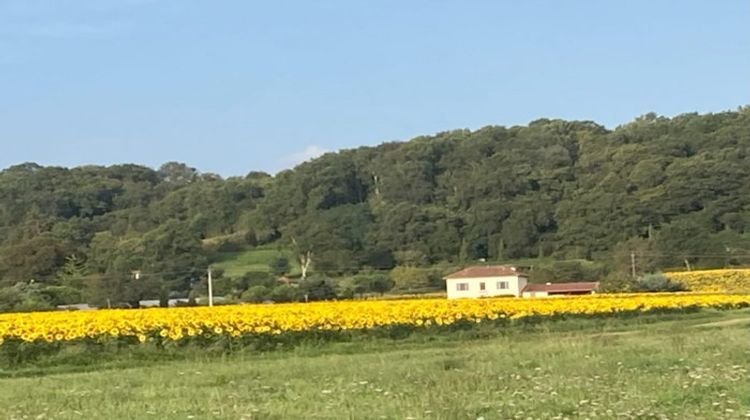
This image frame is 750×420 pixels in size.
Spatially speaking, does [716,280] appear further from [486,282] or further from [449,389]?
[449,389]

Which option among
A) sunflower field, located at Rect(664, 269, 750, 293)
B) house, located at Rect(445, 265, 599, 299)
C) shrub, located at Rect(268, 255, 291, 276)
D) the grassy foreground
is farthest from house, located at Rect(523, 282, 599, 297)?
the grassy foreground

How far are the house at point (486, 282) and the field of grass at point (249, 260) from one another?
20.6 meters

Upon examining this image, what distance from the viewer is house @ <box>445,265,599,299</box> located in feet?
242

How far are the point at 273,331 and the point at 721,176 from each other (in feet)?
251

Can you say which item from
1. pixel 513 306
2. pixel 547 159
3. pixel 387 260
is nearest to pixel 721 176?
pixel 547 159

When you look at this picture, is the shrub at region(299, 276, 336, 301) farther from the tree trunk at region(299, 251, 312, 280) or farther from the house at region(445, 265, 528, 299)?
the tree trunk at region(299, 251, 312, 280)

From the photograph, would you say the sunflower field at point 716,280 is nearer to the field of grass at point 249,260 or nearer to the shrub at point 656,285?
the shrub at point 656,285

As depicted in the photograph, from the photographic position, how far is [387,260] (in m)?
101

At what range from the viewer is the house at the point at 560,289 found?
72.1 meters

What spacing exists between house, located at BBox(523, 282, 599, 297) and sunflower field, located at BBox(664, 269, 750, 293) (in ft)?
19.2

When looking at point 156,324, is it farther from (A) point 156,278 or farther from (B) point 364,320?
(A) point 156,278

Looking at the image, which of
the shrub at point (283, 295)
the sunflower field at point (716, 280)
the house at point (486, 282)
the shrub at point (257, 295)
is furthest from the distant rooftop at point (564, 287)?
the shrub at point (257, 295)

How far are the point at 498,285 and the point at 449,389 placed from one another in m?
65.4

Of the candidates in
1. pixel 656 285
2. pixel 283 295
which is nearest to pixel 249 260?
pixel 283 295
